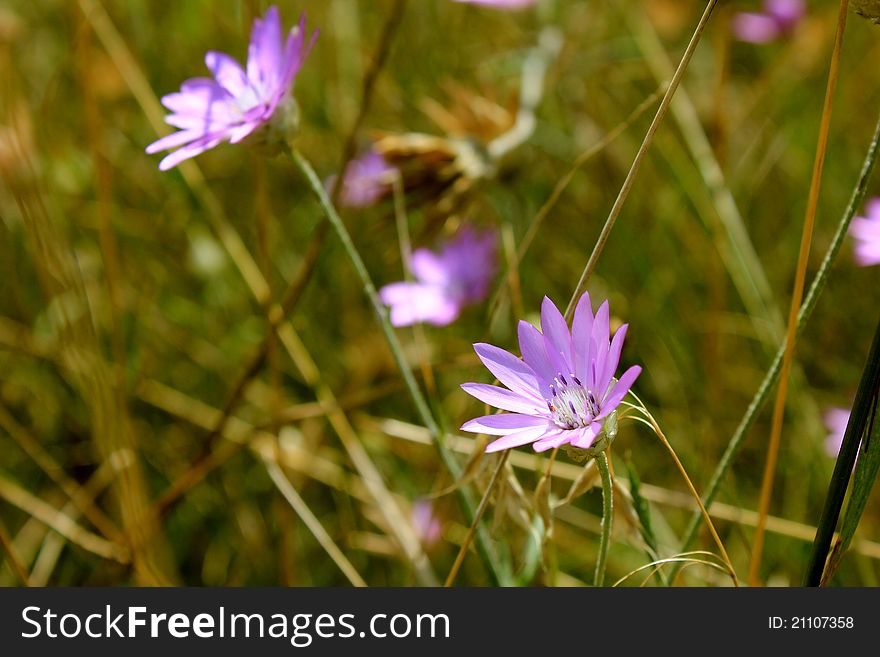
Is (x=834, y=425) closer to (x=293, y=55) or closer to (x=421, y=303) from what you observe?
(x=421, y=303)

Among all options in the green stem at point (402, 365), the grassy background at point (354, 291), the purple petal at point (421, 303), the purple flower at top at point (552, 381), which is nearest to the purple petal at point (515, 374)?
the purple flower at top at point (552, 381)

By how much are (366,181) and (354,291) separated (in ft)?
1.02

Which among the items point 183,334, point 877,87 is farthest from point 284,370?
point 877,87

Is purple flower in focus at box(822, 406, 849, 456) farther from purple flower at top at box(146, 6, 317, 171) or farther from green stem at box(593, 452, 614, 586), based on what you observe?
purple flower at top at box(146, 6, 317, 171)

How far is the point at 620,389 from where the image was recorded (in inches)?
17.8

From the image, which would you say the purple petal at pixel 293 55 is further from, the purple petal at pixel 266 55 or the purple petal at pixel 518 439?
the purple petal at pixel 518 439

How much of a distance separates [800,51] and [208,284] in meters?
1.03

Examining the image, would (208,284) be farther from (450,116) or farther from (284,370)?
(450,116)

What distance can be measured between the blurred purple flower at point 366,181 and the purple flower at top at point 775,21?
0.73 metres

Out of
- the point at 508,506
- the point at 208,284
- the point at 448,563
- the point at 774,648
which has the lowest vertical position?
the point at 774,648

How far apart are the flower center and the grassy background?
20 cm

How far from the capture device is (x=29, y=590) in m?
0.65

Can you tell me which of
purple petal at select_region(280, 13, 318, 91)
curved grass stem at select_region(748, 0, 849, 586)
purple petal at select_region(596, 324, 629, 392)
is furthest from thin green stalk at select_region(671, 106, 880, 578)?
purple petal at select_region(280, 13, 318, 91)

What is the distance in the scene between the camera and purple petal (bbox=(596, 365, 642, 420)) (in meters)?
0.43
